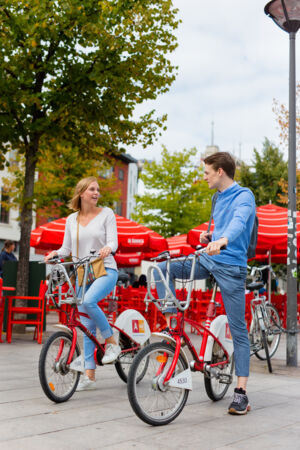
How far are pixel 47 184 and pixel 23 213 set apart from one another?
1658 cm

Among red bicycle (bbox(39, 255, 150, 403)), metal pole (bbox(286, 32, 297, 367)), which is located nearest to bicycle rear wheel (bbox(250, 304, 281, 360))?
metal pole (bbox(286, 32, 297, 367))

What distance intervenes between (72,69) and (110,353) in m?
7.06

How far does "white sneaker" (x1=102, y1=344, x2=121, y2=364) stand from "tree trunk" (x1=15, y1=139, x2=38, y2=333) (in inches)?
232

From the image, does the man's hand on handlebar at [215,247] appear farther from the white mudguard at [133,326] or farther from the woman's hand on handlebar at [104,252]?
the white mudguard at [133,326]

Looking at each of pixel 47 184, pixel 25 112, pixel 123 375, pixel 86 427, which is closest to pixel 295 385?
pixel 123 375

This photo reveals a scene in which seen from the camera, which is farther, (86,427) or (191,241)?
(191,241)

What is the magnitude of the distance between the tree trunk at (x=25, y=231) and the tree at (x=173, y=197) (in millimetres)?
26189

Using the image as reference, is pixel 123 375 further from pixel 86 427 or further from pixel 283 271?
pixel 283 271

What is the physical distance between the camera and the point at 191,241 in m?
12.9

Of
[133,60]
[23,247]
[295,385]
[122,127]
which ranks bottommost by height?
[295,385]

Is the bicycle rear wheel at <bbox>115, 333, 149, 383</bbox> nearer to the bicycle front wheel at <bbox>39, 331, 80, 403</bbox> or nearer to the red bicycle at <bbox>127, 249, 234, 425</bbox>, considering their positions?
the bicycle front wheel at <bbox>39, 331, 80, 403</bbox>

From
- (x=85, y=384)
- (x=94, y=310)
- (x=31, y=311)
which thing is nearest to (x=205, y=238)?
(x=94, y=310)

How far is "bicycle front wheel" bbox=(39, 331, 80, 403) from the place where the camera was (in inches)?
193

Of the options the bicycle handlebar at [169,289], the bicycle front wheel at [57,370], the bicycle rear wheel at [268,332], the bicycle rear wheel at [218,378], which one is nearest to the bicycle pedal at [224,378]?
the bicycle rear wheel at [218,378]
